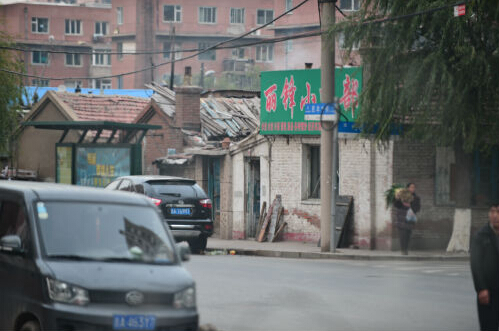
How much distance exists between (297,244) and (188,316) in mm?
17756

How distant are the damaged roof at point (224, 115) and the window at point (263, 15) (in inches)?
2675

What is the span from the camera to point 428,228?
24.4 m

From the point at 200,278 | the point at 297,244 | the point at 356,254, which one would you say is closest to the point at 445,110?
the point at 356,254

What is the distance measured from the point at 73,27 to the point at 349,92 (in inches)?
3449

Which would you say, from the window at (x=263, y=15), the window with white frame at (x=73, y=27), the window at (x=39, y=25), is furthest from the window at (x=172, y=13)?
the window at (x=39, y=25)

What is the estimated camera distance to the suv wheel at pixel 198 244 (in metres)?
22.8

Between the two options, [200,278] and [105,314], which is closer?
[105,314]

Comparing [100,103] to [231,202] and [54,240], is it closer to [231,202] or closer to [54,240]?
[231,202]

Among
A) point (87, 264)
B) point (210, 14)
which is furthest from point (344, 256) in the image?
point (210, 14)

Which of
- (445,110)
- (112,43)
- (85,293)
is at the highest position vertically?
(112,43)

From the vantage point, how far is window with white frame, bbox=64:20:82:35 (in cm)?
10750

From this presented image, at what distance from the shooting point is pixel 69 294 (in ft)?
27.1

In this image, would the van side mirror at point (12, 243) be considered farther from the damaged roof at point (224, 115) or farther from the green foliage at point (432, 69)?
the damaged roof at point (224, 115)

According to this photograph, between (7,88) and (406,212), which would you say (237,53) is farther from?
(406,212)
